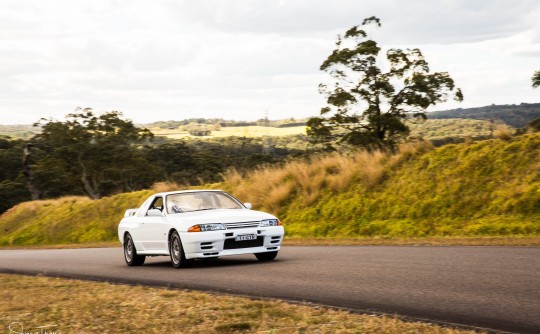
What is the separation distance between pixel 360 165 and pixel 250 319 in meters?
19.9

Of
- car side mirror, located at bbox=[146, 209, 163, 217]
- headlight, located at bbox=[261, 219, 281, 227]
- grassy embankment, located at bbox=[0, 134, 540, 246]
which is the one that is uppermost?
car side mirror, located at bbox=[146, 209, 163, 217]

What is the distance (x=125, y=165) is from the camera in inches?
2884

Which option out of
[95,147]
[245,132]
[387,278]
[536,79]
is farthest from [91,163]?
[245,132]

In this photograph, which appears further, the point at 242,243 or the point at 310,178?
the point at 310,178

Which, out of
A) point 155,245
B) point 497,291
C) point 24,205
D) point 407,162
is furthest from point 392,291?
point 24,205

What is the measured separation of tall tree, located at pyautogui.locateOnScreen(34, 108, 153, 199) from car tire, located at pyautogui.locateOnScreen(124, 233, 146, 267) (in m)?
55.1

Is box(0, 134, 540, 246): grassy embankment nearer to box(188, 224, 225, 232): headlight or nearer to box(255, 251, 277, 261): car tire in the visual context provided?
box(255, 251, 277, 261): car tire

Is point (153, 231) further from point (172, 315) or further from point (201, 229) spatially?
point (172, 315)

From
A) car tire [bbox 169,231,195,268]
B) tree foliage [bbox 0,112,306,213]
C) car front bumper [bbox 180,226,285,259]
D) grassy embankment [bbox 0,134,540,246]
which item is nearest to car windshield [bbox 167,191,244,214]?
car tire [bbox 169,231,195,268]

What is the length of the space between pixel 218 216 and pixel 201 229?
0.51 meters

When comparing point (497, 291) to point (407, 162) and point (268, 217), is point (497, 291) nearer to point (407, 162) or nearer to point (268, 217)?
point (268, 217)

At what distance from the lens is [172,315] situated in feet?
27.0

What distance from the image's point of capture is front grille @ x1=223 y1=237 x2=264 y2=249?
44.3 feet

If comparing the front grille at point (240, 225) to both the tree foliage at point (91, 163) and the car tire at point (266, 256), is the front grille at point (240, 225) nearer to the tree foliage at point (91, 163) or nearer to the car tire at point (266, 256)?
the car tire at point (266, 256)
